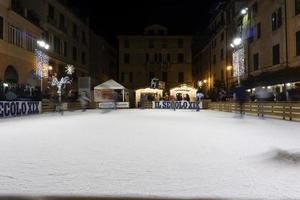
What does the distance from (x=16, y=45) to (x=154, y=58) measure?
148ft

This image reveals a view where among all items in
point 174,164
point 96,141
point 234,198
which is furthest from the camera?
point 96,141

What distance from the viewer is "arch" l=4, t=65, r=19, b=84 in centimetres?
3546

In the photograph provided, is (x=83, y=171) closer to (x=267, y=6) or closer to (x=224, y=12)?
(x=267, y=6)

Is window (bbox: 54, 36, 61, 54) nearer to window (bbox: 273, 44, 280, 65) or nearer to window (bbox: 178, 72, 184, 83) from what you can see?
window (bbox: 273, 44, 280, 65)

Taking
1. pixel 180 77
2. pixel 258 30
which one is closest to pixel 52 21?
pixel 258 30

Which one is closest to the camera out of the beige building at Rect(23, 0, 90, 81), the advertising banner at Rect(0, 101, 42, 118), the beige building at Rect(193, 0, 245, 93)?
the advertising banner at Rect(0, 101, 42, 118)

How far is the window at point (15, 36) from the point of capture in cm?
3605

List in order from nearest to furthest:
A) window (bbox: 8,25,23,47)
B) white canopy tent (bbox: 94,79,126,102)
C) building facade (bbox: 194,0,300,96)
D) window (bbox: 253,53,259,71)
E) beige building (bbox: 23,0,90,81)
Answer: building facade (bbox: 194,0,300,96)
window (bbox: 8,25,23,47)
window (bbox: 253,53,259,71)
beige building (bbox: 23,0,90,81)
white canopy tent (bbox: 94,79,126,102)

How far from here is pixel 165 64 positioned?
264 ft

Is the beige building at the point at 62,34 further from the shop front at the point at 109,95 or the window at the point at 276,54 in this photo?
the window at the point at 276,54

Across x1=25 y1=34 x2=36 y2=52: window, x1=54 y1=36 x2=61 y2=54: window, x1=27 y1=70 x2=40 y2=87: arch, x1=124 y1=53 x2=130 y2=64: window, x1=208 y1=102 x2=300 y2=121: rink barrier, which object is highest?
x1=124 y1=53 x2=130 y2=64: window

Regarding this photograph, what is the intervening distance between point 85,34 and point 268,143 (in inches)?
2259

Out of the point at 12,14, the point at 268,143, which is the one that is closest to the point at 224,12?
the point at 12,14

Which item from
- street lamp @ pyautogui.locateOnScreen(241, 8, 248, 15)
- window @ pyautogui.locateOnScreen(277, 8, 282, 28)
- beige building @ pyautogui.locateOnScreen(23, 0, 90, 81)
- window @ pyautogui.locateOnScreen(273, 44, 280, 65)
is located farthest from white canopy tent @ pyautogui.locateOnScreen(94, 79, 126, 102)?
window @ pyautogui.locateOnScreen(277, 8, 282, 28)
